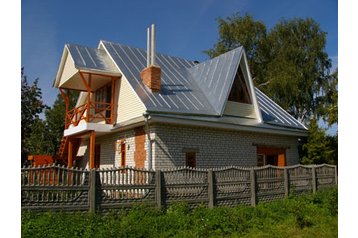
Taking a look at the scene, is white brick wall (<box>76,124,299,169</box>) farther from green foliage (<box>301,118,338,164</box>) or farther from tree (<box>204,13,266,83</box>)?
tree (<box>204,13,266,83</box>)

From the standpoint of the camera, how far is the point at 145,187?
8.90 meters

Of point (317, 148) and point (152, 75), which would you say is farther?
point (317, 148)

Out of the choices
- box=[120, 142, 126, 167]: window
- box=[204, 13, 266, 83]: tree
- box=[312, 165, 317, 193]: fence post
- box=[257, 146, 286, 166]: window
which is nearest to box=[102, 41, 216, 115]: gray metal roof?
box=[120, 142, 126, 167]: window

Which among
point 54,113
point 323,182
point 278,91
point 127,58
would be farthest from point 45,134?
point 323,182

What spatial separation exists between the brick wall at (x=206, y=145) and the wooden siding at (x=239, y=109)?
0.69m

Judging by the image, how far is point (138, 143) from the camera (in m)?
12.5

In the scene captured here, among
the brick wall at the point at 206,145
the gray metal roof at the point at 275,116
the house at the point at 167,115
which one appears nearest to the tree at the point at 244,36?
the gray metal roof at the point at 275,116

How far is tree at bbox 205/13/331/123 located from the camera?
2577cm

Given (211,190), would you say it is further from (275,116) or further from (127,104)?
(275,116)

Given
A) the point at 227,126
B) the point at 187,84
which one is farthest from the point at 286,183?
the point at 187,84

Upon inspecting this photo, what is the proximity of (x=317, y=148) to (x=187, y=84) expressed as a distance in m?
→ 6.05

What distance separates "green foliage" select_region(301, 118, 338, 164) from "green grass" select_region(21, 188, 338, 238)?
5.74 metres

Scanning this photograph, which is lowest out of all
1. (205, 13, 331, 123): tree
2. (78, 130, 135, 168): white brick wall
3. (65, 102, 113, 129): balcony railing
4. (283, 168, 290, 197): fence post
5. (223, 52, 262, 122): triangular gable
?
(283, 168, 290, 197): fence post

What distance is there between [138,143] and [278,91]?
15.9m
